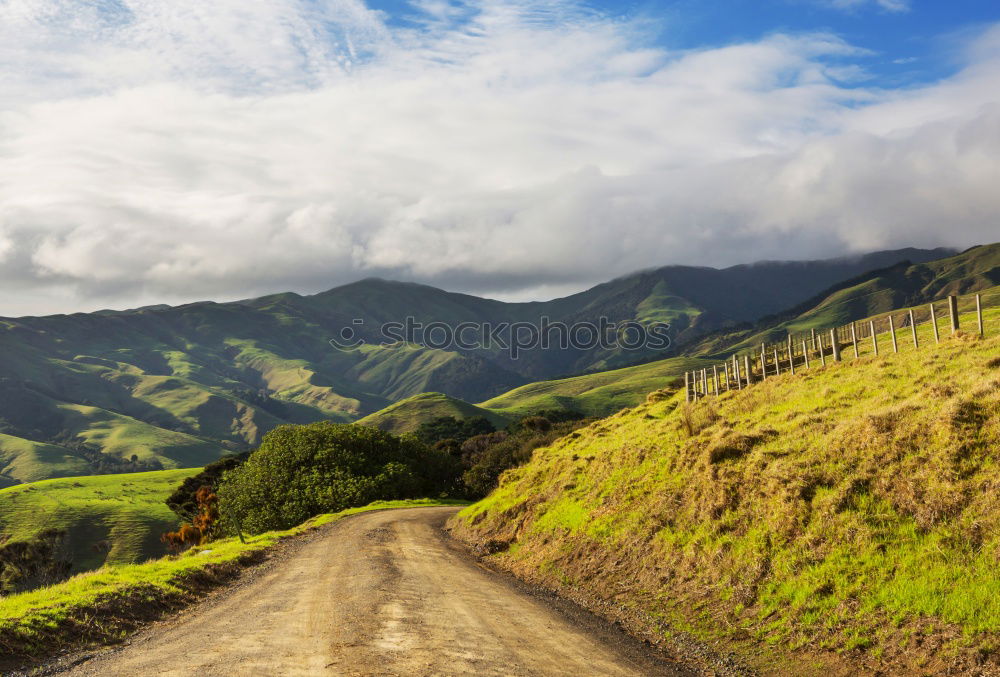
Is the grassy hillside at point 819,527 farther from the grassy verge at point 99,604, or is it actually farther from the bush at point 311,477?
the bush at point 311,477

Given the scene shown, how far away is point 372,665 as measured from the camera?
44.4 feet

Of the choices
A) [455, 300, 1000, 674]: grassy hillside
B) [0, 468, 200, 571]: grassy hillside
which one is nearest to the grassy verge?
[455, 300, 1000, 674]: grassy hillside

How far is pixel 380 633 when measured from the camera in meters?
16.3

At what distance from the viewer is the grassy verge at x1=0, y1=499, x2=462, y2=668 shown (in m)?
17.4

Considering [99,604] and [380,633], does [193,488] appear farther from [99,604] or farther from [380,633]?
[380,633]

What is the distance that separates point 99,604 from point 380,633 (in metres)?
9.80

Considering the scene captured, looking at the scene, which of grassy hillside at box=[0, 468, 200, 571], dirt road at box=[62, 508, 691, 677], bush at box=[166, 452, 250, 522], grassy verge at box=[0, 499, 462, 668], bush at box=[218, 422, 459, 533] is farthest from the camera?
grassy hillside at box=[0, 468, 200, 571]

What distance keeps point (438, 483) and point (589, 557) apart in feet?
239

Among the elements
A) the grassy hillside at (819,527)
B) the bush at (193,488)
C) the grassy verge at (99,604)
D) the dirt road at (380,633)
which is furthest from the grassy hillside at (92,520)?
the grassy hillside at (819,527)

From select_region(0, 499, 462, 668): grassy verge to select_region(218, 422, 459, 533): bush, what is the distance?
37.7m

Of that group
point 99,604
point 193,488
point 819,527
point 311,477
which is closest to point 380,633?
point 99,604

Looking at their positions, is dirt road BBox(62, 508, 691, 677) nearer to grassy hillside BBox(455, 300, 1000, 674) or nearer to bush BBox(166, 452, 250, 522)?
grassy hillside BBox(455, 300, 1000, 674)

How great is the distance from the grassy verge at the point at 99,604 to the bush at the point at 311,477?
124 ft

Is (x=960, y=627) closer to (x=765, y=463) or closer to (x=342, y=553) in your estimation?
(x=765, y=463)
